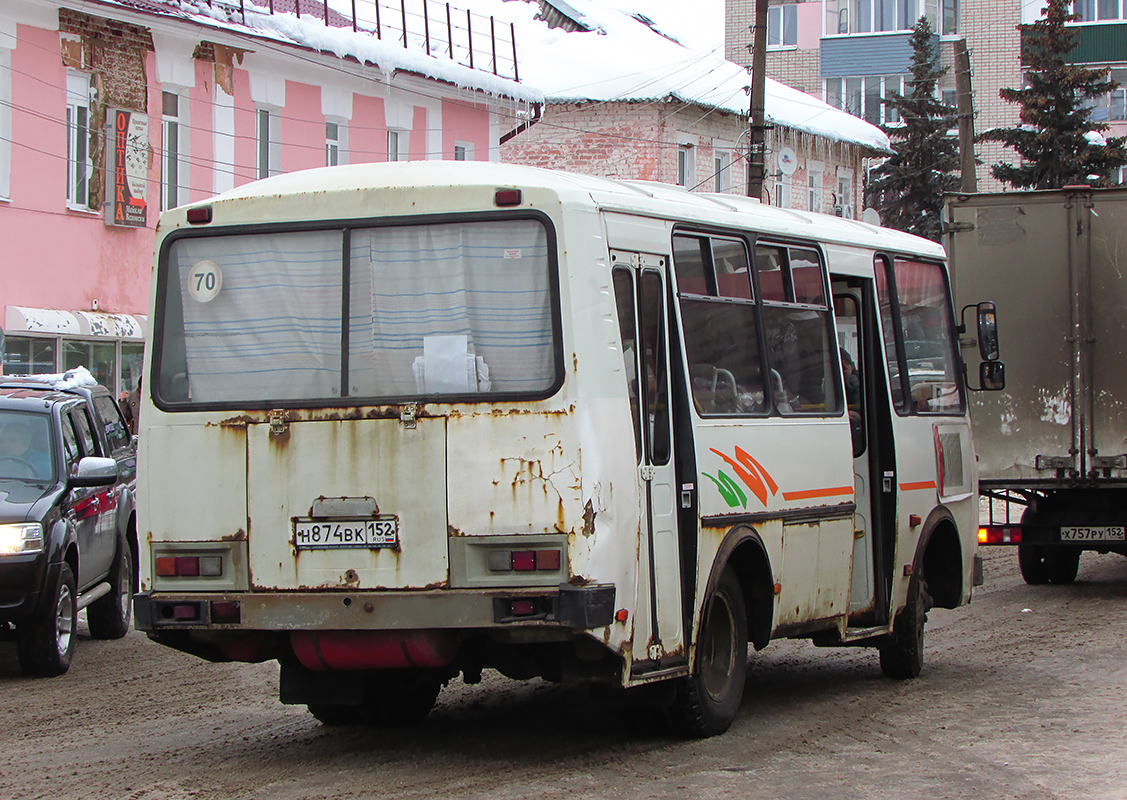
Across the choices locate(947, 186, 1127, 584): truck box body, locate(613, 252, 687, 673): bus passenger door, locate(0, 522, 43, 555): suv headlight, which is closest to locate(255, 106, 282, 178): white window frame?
locate(947, 186, 1127, 584): truck box body

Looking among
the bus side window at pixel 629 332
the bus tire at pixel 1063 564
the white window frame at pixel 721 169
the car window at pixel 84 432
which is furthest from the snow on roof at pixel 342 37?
the bus side window at pixel 629 332

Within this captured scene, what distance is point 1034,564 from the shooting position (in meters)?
16.9

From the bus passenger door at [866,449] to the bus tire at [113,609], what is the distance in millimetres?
5906

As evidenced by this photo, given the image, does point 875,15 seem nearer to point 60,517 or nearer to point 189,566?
point 60,517

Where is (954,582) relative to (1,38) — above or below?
below

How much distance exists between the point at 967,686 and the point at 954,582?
130cm

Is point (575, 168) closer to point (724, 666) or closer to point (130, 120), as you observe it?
point (130, 120)

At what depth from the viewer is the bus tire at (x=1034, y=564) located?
55.3 feet

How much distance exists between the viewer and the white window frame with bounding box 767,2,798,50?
209ft

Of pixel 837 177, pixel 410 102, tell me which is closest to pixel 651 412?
pixel 410 102

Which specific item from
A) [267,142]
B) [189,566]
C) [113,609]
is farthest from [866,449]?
[267,142]

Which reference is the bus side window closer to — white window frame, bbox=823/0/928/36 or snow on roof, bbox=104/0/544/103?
snow on roof, bbox=104/0/544/103

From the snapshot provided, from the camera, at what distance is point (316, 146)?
3250cm

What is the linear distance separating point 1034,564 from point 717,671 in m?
8.58
